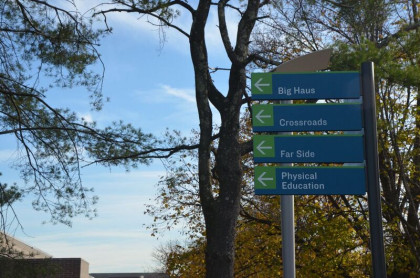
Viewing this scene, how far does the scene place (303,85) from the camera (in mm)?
7527

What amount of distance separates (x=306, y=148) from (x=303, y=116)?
395mm

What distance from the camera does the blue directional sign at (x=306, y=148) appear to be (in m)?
7.36

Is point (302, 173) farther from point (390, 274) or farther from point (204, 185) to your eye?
point (390, 274)

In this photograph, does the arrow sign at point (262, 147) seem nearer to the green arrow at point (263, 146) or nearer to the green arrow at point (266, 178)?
the green arrow at point (263, 146)

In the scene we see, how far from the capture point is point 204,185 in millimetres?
12016

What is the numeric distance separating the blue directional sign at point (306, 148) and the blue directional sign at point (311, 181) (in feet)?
0.43

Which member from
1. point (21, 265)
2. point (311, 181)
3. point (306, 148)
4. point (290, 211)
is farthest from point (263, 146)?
point (21, 265)

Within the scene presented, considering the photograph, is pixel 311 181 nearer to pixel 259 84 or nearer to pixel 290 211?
pixel 290 211

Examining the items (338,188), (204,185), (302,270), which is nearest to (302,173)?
(338,188)

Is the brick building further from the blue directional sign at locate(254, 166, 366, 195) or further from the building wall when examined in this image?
the blue directional sign at locate(254, 166, 366, 195)

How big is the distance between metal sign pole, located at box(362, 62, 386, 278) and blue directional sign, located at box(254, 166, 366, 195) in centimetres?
56

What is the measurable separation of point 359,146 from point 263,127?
1139mm

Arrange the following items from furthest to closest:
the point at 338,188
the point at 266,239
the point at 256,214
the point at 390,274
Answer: the point at 256,214, the point at 266,239, the point at 390,274, the point at 338,188

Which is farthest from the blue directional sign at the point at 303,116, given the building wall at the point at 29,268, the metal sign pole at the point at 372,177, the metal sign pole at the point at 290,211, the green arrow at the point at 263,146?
the building wall at the point at 29,268
